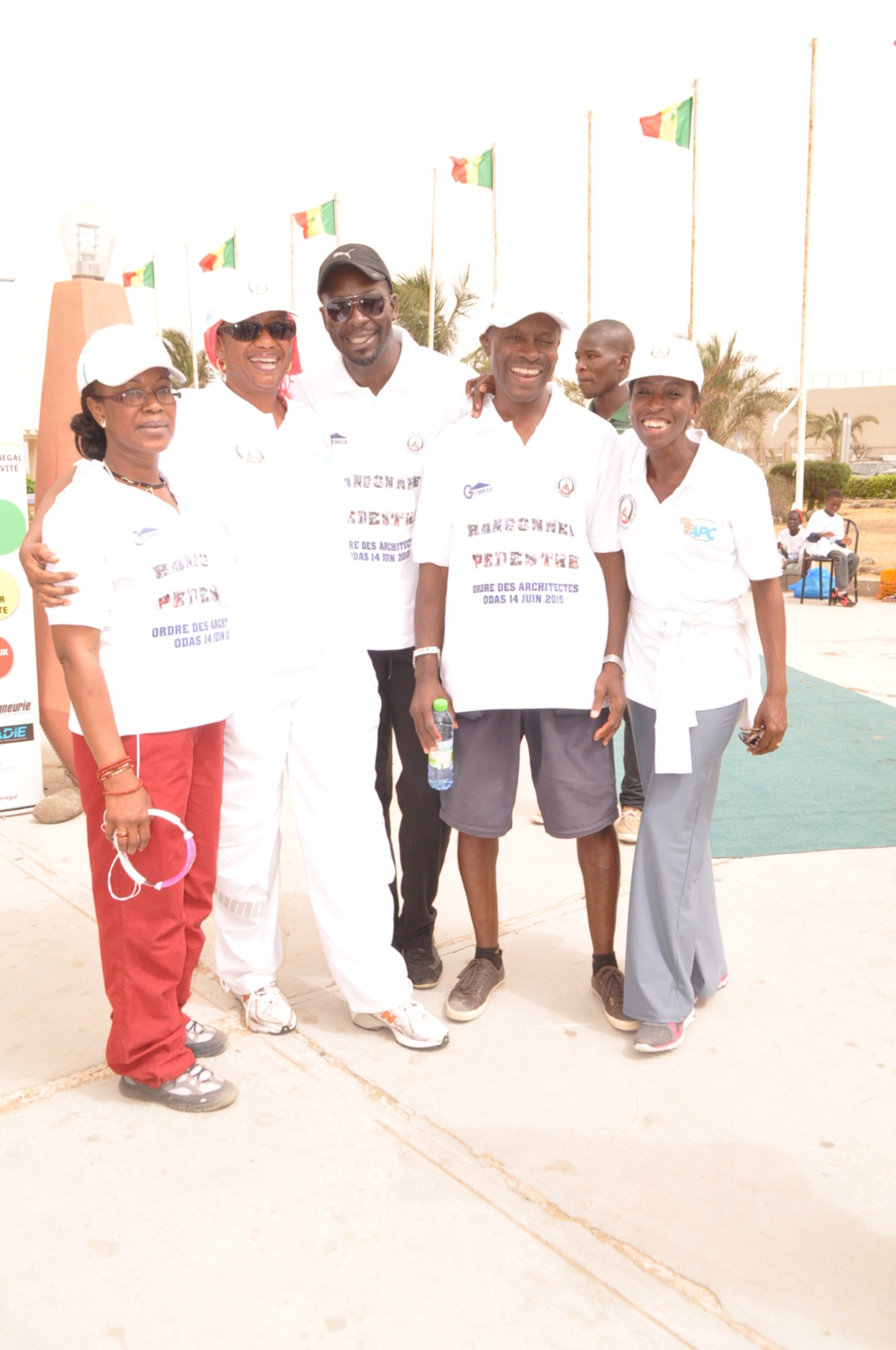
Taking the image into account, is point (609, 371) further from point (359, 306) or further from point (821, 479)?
point (821, 479)

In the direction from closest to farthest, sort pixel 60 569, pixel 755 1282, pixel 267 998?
1. pixel 755 1282
2. pixel 60 569
3. pixel 267 998

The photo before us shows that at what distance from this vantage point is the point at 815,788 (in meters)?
5.48

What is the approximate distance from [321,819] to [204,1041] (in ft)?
2.30

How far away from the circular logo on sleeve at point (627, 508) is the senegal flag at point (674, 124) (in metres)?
20.4

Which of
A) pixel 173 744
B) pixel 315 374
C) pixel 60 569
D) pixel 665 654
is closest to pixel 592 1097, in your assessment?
pixel 665 654

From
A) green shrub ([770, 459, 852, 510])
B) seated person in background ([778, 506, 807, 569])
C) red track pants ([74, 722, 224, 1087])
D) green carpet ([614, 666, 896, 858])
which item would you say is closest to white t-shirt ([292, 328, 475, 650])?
red track pants ([74, 722, 224, 1087])

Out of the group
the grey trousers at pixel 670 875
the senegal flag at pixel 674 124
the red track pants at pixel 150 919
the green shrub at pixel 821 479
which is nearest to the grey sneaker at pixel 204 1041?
the red track pants at pixel 150 919

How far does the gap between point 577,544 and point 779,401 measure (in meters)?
27.1

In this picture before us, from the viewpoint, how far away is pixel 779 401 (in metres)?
27.9

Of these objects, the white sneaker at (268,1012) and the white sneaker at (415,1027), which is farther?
the white sneaker at (268,1012)

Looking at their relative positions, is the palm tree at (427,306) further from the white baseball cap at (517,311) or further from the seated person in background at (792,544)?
the white baseball cap at (517,311)

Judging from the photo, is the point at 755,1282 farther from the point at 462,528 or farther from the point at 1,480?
the point at 1,480

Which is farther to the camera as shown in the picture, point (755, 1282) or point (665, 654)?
point (665, 654)

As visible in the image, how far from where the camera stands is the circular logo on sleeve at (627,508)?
9.57 ft
